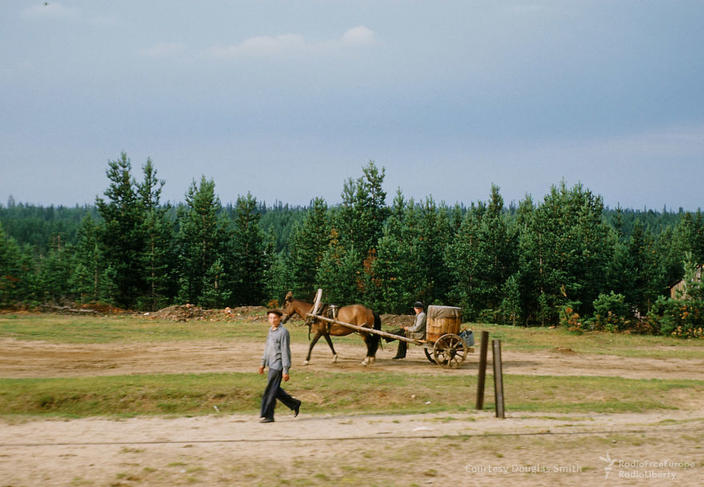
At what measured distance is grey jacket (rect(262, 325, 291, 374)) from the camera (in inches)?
430

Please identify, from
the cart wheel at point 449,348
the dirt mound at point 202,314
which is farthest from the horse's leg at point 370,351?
the dirt mound at point 202,314

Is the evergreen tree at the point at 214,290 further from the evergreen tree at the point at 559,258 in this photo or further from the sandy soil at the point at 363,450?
the sandy soil at the point at 363,450

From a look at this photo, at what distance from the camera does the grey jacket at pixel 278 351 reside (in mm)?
10930

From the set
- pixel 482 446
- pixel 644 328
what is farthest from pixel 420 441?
pixel 644 328

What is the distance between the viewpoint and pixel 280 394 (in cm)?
1109

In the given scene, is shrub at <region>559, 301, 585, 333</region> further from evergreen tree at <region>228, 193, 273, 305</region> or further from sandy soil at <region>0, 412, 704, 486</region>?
evergreen tree at <region>228, 193, 273, 305</region>

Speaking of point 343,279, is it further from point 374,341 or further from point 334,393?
point 334,393

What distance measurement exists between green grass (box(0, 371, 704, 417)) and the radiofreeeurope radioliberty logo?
13.7ft

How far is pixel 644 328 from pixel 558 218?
1350 cm

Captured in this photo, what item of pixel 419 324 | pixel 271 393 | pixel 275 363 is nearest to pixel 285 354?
pixel 275 363

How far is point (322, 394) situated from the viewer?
1405cm

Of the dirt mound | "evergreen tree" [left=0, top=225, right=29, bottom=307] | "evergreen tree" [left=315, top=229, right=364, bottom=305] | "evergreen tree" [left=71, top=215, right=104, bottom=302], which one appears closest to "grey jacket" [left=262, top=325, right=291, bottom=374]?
the dirt mound

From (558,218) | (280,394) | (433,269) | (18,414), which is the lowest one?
(18,414)

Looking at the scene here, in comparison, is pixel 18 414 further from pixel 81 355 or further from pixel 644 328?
pixel 644 328
